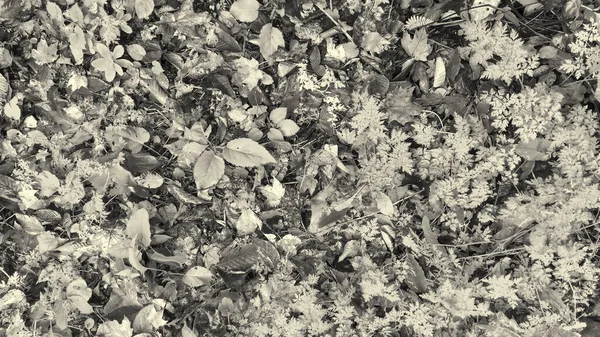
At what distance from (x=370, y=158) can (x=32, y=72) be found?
114cm

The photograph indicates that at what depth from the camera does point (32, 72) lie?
4.88ft

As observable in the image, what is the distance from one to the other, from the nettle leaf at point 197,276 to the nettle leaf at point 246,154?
35 cm

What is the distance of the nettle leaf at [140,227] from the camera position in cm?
139

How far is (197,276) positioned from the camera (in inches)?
54.9

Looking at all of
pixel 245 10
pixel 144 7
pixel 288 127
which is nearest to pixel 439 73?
pixel 288 127

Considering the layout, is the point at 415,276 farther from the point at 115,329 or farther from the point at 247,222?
the point at 115,329

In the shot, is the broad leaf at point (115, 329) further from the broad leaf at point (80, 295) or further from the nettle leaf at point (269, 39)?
the nettle leaf at point (269, 39)

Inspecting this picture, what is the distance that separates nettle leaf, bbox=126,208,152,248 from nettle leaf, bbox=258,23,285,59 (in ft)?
2.02

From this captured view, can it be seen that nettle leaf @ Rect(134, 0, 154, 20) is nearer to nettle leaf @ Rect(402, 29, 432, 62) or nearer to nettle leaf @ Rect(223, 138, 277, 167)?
nettle leaf @ Rect(223, 138, 277, 167)

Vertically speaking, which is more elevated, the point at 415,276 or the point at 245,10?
the point at 245,10

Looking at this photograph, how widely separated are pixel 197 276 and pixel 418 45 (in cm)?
96

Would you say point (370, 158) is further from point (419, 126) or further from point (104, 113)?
point (104, 113)

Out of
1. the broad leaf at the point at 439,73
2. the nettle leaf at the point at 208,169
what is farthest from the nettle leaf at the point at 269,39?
the broad leaf at the point at 439,73

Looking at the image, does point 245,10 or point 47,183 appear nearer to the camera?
point 245,10
